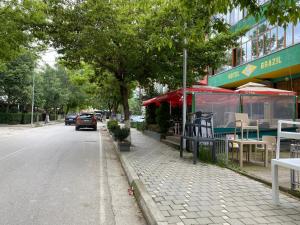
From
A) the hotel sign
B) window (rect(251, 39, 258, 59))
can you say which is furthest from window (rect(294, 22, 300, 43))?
window (rect(251, 39, 258, 59))

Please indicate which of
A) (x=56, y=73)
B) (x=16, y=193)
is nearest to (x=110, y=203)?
(x=16, y=193)

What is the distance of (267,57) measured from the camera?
2027cm

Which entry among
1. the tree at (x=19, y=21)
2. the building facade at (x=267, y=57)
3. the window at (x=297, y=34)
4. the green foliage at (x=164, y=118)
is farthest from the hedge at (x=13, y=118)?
the window at (x=297, y=34)

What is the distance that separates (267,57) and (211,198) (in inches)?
630

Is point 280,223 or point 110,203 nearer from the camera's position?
point 280,223

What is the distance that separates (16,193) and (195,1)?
504cm

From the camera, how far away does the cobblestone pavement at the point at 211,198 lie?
5012mm

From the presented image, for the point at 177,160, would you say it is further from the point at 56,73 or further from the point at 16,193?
the point at 56,73

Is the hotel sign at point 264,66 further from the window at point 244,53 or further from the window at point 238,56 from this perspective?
the window at point 238,56

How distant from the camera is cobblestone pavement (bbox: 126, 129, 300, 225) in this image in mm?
5012

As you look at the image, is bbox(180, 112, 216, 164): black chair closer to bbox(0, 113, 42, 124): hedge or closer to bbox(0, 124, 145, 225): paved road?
bbox(0, 124, 145, 225): paved road

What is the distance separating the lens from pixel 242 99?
1447cm

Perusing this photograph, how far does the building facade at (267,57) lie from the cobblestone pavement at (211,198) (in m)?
9.84

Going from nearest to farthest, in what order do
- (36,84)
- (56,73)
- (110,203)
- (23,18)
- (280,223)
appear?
(280,223)
(110,203)
(23,18)
(36,84)
(56,73)
